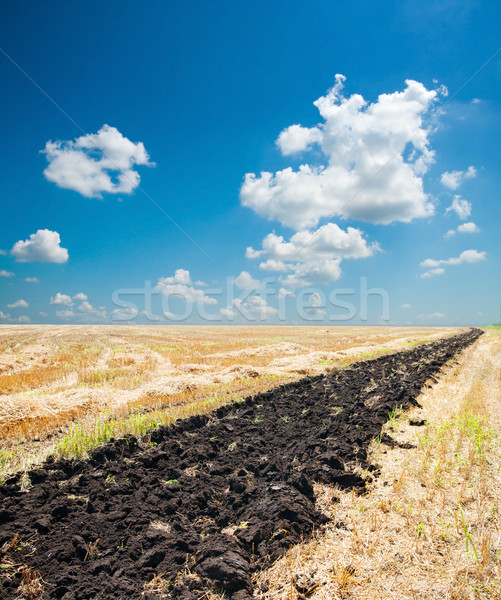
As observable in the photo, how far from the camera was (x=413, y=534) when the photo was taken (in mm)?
3961

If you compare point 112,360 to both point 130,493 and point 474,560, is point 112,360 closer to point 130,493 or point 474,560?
point 130,493

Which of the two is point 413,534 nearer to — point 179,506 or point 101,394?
point 179,506

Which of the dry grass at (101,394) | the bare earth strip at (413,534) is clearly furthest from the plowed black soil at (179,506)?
the dry grass at (101,394)

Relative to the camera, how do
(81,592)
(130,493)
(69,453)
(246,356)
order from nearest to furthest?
1. (81,592)
2. (130,493)
3. (69,453)
4. (246,356)

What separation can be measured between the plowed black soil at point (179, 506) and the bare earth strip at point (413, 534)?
296 millimetres

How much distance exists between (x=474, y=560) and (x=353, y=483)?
1843 mm

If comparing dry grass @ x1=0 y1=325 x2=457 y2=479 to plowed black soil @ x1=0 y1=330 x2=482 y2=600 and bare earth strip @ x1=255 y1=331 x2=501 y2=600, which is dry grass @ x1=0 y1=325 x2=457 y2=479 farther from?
bare earth strip @ x1=255 y1=331 x2=501 y2=600

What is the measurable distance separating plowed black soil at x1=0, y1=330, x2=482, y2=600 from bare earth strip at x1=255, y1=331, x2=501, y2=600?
0.97 feet

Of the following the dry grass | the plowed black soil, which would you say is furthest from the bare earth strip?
the dry grass

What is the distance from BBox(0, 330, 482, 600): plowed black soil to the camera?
3377 millimetres

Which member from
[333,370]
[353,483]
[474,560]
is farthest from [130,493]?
[333,370]

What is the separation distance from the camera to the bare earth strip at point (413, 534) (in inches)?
126

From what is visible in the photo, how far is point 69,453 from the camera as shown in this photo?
6.30m

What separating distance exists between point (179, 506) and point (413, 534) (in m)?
2.94
